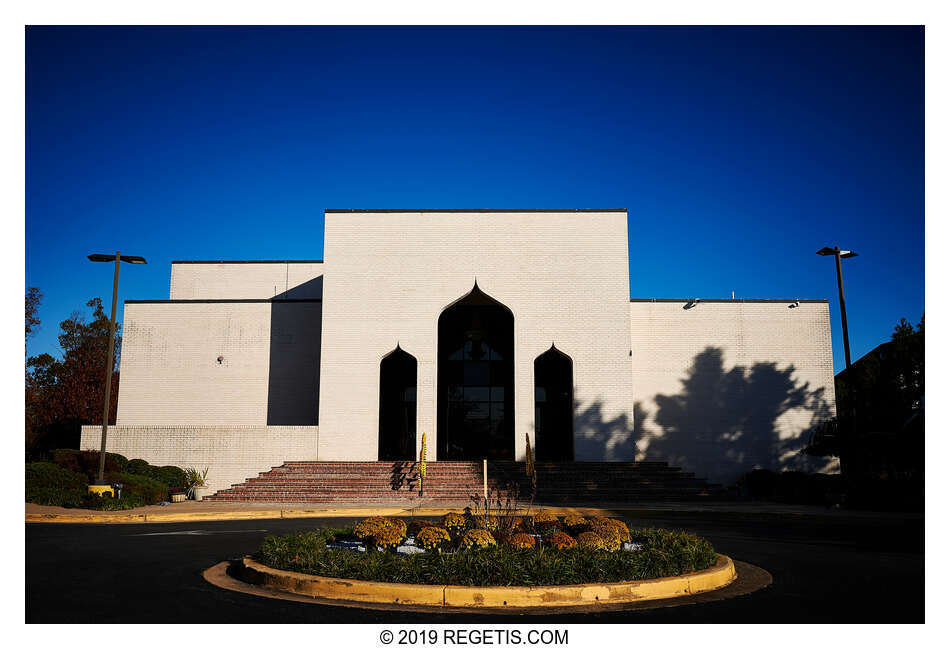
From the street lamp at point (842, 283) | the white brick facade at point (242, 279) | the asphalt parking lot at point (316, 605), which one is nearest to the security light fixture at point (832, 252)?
the street lamp at point (842, 283)

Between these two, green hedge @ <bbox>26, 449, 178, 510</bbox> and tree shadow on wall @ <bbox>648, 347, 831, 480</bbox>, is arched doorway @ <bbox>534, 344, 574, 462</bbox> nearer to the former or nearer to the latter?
tree shadow on wall @ <bbox>648, 347, 831, 480</bbox>

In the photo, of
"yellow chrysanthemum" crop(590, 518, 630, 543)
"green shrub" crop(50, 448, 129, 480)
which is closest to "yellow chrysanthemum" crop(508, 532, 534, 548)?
"yellow chrysanthemum" crop(590, 518, 630, 543)

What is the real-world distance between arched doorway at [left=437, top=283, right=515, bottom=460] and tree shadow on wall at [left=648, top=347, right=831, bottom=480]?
18.4 ft

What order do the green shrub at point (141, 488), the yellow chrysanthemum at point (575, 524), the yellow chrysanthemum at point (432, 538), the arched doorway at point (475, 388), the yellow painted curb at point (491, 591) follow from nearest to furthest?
the yellow painted curb at point (491, 591) → the yellow chrysanthemum at point (432, 538) → the yellow chrysanthemum at point (575, 524) → the green shrub at point (141, 488) → the arched doorway at point (475, 388)

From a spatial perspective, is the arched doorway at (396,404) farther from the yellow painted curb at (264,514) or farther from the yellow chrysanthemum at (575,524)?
the yellow chrysanthemum at (575,524)

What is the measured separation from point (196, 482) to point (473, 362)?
38.2 ft

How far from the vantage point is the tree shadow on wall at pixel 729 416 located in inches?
1198

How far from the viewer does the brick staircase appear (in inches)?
936

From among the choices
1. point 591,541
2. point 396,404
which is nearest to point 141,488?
point 396,404

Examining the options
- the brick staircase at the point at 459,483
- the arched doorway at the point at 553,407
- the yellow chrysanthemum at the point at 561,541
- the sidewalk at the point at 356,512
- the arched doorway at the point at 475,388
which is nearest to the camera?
the yellow chrysanthemum at the point at 561,541

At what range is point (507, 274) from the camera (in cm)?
2883

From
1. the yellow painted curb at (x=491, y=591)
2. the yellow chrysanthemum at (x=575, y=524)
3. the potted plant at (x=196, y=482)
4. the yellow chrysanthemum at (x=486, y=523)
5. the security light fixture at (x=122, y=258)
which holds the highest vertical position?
the security light fixture at (x=122, y=258)

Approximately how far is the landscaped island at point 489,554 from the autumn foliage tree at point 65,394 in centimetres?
3281
